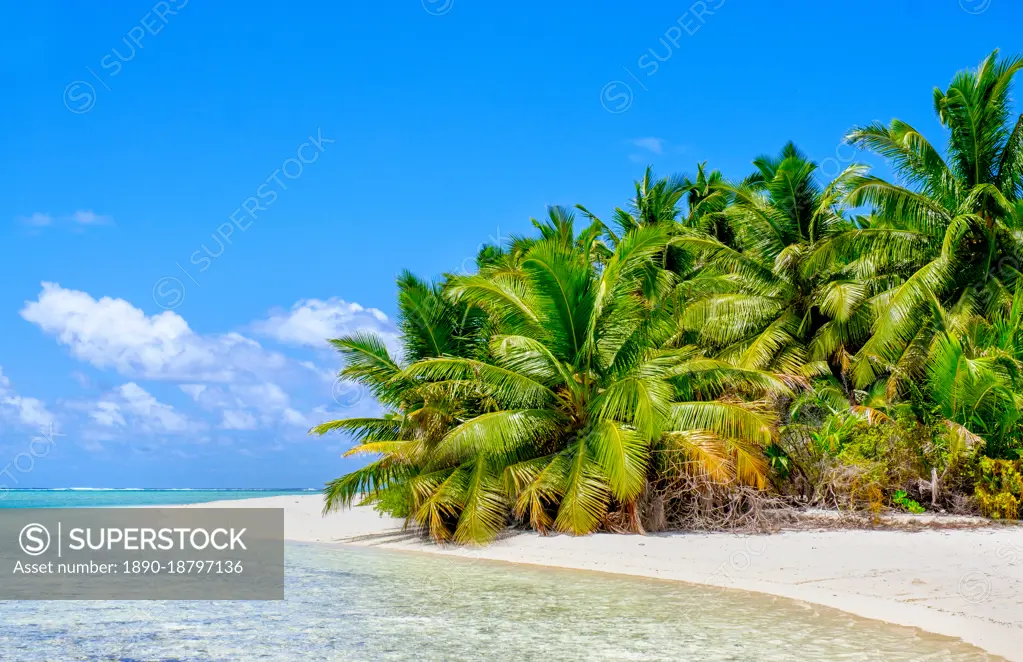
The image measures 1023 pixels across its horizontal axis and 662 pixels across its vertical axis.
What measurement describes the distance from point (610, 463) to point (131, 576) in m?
7.54

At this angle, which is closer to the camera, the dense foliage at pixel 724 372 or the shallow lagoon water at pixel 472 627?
the shallow lagoon water at pixel 472 627

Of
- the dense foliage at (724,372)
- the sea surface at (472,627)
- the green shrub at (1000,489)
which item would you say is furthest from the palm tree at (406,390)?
the green shrub at (1000,489)

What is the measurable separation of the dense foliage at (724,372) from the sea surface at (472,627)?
3.52 meters

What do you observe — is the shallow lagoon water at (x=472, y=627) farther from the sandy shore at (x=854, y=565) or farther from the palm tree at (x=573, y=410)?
the palm tree at (x=573, y=410)

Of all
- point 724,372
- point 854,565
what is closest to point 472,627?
point 854,565

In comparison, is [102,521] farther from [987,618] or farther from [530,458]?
[987,618]

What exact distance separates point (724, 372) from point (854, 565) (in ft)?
15.4

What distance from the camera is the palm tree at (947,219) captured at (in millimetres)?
18938

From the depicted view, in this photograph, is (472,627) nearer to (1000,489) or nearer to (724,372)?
(724,372)

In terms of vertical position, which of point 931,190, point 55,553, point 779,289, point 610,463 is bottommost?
point 55,553

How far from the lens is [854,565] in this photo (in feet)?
→ 37.4

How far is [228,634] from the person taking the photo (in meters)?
8.35

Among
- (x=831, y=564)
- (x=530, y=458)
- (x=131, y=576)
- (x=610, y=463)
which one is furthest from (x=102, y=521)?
(x=831, y=564)

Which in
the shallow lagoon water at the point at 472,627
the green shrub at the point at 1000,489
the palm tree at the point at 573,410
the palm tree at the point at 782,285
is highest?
the palm tree at the point at 782,285
